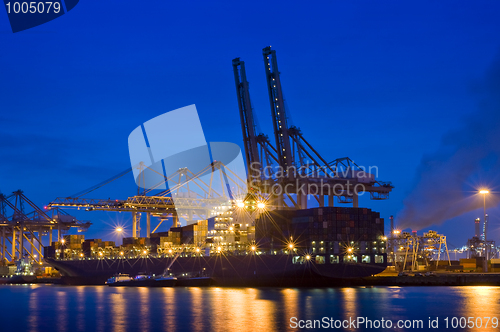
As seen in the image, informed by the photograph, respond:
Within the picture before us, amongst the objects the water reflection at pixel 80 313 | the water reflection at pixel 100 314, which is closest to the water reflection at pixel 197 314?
the water reflection at pixel 100 314

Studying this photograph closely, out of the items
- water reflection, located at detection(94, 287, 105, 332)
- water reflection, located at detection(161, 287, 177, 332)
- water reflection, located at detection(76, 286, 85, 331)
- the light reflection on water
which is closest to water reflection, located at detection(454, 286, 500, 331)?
the light reflection on water

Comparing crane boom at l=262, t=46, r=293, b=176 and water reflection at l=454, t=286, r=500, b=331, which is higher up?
crane boom at l=262, t=46, r=293, b=176

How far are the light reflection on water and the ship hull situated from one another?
14.9 feet

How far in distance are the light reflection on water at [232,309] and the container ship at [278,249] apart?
4.94 metres

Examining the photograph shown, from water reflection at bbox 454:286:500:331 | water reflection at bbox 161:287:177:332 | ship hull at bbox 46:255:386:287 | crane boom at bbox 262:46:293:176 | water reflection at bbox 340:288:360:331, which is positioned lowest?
water reflection at bbox 454:286:500:331

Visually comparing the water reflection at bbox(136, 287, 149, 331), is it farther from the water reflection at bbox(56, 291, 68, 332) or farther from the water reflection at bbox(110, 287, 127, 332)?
the water reflection at bbox(56, 291, 68, 332)

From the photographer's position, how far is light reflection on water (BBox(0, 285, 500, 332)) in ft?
121

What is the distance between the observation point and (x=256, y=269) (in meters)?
63.6

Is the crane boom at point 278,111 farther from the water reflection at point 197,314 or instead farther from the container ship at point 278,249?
the water reflection at point 197,314

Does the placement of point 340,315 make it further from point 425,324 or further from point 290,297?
point 290,297

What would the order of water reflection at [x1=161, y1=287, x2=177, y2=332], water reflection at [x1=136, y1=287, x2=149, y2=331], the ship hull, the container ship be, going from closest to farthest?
water reflection at [x1=161, y1=287, x2=177, y2=332] < water reflection at [x1=136, y1=287, x2=149, y2=331] < the container ship < the ship hull

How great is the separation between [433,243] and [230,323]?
55.6 meters

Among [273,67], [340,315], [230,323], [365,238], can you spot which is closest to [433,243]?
[365,238]

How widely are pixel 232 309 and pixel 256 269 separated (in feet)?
68.5
